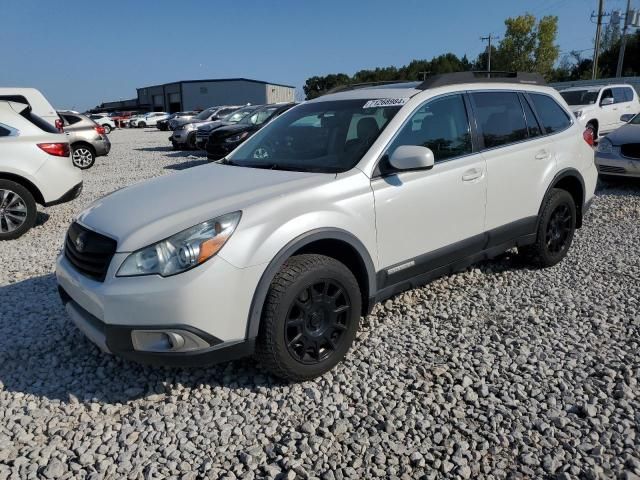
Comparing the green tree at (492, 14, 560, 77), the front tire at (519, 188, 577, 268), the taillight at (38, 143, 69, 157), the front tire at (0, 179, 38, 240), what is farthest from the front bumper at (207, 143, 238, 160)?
the green tree at (492, 14, 560, 77)

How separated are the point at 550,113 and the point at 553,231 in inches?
43.7

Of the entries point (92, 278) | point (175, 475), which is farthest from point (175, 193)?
point (175, 475)

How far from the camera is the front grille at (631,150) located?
8.03 metres

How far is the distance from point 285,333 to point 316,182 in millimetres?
923

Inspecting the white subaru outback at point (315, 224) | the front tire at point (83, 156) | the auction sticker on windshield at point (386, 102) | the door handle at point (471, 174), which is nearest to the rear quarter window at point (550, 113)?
the white subaru outback at point (315, 224)

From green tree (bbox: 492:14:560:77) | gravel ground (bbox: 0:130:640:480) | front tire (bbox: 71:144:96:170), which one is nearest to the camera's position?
gravel ground (bbox: 0:130:640:480)

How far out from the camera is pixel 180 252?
8.30 feet

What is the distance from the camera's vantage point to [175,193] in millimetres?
3139

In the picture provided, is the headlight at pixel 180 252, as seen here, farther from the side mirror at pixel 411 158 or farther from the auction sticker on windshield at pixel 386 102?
the auction sticker on windshield at pixel 386 102

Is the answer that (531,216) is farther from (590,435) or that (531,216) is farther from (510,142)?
(590,435)

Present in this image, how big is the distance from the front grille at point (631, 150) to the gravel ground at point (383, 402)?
479 centimetres

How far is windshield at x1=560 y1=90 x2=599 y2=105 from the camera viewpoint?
14.1m

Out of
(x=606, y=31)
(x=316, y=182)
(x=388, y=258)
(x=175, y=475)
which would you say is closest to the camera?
(x=175, y=475)

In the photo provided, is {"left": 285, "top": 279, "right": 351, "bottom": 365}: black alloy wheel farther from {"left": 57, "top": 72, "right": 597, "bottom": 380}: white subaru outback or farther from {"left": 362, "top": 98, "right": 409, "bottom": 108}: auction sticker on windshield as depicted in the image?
{"left": 362, "top": 98, "right": 409, "bottom": 108}: auction sticker on windshield
